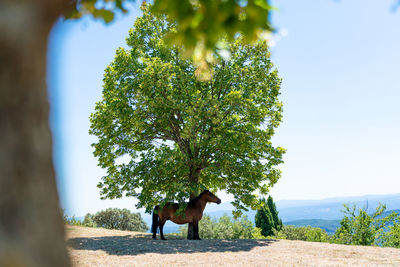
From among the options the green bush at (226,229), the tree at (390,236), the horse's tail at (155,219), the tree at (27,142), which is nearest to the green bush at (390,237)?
the tree at (390,236)

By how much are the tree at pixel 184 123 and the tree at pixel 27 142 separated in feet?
37.8

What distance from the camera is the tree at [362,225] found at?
15.7m

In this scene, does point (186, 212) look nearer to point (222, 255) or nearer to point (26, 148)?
point (222, 255)

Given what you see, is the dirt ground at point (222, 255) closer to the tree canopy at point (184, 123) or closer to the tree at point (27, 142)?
the tree canopy at point (184, 123)

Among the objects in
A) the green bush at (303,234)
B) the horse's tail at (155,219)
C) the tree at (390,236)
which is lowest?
the green bush at (303,234)

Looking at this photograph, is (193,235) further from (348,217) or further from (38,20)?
(38,20)

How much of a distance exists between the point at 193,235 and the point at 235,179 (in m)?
3.56

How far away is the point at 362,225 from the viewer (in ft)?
52.1

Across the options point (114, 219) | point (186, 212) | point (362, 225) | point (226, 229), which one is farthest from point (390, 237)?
point (114, 219)

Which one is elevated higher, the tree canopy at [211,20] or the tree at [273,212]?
the tree canopy at [211,20]

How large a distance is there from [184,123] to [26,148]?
1302 cm

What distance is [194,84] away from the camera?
16.8m

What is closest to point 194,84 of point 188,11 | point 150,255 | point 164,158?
point 164,158

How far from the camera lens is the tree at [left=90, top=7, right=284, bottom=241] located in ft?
47.4
